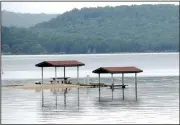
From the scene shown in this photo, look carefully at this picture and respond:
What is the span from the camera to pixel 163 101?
1378 centimetres

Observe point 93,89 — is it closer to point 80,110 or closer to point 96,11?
point 80,110

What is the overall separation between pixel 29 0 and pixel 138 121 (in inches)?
157

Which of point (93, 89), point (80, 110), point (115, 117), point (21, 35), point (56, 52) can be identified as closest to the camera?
point (115, 117)

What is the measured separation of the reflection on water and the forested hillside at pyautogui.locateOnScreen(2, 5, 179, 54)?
2718 cm

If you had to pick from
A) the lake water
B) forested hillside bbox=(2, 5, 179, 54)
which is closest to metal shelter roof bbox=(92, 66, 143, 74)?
the lake water

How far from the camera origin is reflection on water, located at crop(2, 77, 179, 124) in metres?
10.2

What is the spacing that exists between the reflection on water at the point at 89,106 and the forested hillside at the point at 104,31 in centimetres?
2718

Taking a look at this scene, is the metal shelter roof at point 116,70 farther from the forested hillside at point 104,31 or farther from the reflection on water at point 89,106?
the forested hillside at point 104,31

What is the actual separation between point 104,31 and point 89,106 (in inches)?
1494

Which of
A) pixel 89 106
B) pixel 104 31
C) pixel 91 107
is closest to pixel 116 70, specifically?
pixel 89 106

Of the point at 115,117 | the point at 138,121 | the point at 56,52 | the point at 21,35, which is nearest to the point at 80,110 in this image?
the point at 115,117

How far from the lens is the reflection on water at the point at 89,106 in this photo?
33.5 feet

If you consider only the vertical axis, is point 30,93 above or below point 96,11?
below

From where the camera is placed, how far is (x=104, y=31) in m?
50.7
